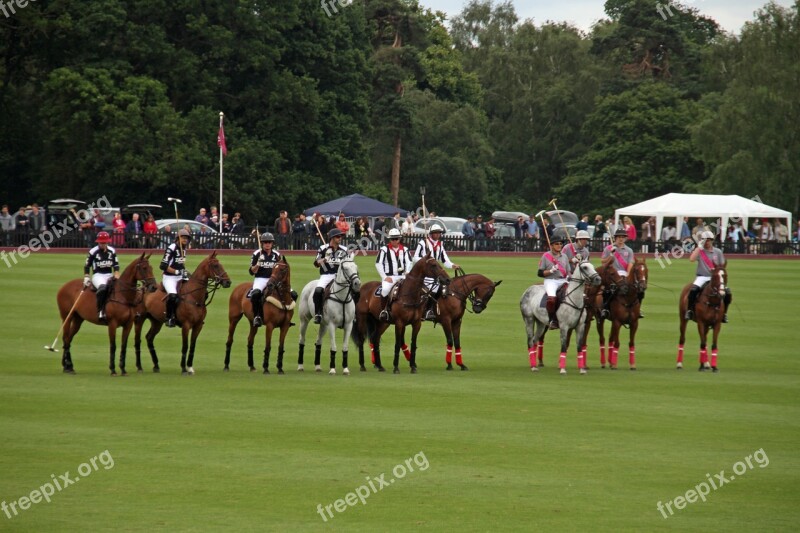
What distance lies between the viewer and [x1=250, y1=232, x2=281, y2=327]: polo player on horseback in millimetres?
19750

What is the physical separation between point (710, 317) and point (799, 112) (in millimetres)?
49794

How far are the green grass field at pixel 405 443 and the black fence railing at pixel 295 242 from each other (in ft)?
80.7

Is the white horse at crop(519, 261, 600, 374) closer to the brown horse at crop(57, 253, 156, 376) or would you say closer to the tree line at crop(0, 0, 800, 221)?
the brown horse at crop(57, 253, 156, 376)

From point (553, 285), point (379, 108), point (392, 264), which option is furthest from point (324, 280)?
point (379, 108)

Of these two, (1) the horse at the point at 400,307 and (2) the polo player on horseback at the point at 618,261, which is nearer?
(1) the horse at the point at 400,307

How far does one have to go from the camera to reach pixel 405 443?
1388 centimetres

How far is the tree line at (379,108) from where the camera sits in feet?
198

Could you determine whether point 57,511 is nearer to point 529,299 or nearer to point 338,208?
point 529,299

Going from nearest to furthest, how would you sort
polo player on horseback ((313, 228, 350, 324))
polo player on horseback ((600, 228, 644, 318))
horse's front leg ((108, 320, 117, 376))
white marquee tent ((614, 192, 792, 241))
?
horse's front leg ((108, 320, 117, 376)), polo player on horseback ((313, 228, 350, 324)), polo player on horseback ((600, 228, 644, 318)), white marquee tent ((614, 192, 792, 241))

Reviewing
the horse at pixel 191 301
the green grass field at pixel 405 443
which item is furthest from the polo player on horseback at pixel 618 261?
the horse at pixel 191 301

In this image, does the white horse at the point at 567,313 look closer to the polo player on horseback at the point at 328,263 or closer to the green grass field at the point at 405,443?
the green grass field at the point at 405,443

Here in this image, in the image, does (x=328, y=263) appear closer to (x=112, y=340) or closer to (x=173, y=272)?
(x=173, y=272)

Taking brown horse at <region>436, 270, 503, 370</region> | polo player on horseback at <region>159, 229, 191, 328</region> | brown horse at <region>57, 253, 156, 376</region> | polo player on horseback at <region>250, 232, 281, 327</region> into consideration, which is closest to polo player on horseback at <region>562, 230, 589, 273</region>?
brown horse at <region>436, 270, 503, 370</region>

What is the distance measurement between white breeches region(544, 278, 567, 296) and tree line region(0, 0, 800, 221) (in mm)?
41314
